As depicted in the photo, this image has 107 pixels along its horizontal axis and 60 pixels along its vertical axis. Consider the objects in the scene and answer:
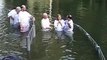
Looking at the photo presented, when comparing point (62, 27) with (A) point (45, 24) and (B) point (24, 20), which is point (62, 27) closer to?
(A) point (45, 24)

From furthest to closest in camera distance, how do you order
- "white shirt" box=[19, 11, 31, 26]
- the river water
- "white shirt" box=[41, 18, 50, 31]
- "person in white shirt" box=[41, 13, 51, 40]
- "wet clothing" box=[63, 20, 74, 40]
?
"white shirt" box=[41, 18, 50, 31], "person in white shirt" box=[41, 13, 51, 40], "wet clothing" box=[63, 20, 74, 40], "white shirt" box=[19, 11, 31, 26], the river water

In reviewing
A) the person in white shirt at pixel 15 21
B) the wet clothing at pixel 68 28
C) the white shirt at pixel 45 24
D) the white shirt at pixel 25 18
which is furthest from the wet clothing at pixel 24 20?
the wet clothing at pixel 68 28

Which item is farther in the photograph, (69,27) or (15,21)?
(15,21)

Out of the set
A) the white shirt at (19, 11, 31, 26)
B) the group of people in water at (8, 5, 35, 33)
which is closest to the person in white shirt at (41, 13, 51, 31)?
the group of people in water at (8, 5, 35, 33)

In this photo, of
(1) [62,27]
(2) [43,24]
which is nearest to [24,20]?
(2) [43,24]

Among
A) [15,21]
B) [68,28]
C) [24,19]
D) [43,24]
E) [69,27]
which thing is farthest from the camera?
[43,24]

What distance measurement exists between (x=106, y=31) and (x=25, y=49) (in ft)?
30.4

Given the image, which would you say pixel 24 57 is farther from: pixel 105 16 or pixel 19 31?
pixel 105 16

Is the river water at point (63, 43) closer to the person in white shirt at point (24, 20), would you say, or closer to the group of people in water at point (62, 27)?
the group of people in water at point (62, 27)

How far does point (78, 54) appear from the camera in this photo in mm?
22250

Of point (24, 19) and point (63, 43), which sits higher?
point (24, 19)

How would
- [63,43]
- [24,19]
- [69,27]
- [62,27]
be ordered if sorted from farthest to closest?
[62,27], [69,27], [24,19], [63,43]

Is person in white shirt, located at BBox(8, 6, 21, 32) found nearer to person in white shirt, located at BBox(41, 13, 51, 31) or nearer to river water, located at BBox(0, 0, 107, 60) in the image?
river water, located at BBox(0, 0, 107, 60)


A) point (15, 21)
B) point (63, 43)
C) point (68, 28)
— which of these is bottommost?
point (63, 43)
